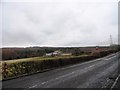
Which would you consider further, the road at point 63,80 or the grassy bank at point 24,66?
the grassy bank at point 24,66

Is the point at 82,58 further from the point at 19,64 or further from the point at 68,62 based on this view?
the point at 19,64

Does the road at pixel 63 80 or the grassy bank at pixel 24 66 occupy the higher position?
the grassy bank at pixel 24 66

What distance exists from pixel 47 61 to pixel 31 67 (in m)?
4.15

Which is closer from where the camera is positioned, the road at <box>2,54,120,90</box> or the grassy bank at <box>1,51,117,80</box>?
the road at <box>2,54,120,90</box>

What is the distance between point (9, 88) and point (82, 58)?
100 feet

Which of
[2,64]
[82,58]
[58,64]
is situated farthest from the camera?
[82,58]

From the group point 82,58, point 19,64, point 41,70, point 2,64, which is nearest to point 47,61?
point 41,70

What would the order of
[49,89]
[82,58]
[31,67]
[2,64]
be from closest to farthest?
[49,89]
[2,64]
[31,67]
[82,58]

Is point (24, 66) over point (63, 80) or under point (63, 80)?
over

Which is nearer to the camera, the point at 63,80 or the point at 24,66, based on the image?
the point at 63,80

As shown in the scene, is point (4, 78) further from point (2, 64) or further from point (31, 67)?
point (31, 67)

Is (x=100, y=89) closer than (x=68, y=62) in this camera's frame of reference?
Yes

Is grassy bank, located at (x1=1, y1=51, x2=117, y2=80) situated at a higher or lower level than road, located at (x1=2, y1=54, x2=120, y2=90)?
higher

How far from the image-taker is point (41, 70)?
24.4m
